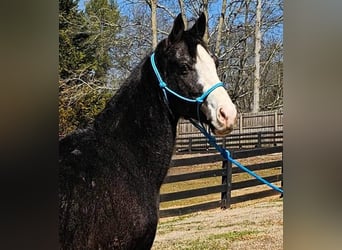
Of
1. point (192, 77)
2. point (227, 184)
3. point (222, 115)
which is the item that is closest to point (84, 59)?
point (192, 77)

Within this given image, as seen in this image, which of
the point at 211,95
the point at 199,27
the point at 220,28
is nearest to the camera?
the point at 211,95

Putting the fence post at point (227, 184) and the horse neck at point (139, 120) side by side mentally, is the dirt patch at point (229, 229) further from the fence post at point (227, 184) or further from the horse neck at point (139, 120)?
the horse neck at point (139, 120)

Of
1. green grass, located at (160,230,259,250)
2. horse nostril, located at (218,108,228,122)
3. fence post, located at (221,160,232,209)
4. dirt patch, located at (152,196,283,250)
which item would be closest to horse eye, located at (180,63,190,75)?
horse nostril, located at (218,108,228,122)

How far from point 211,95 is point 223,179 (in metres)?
0.57

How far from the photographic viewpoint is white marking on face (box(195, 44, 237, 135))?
2033 mm

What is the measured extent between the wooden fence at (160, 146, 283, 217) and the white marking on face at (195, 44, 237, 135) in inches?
13.4

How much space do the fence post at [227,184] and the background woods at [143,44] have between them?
0.29 m

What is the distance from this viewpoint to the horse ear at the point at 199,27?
211 centimetres

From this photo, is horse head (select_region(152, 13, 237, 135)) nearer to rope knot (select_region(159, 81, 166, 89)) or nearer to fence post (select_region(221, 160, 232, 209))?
rope knot (select_region(159, 81, 166, 89))

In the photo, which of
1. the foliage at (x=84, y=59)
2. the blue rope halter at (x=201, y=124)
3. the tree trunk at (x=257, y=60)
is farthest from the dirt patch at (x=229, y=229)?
the foliage at (x=84, y=59)

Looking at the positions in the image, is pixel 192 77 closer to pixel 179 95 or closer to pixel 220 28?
pixel 179 95

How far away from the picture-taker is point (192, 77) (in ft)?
6.70
